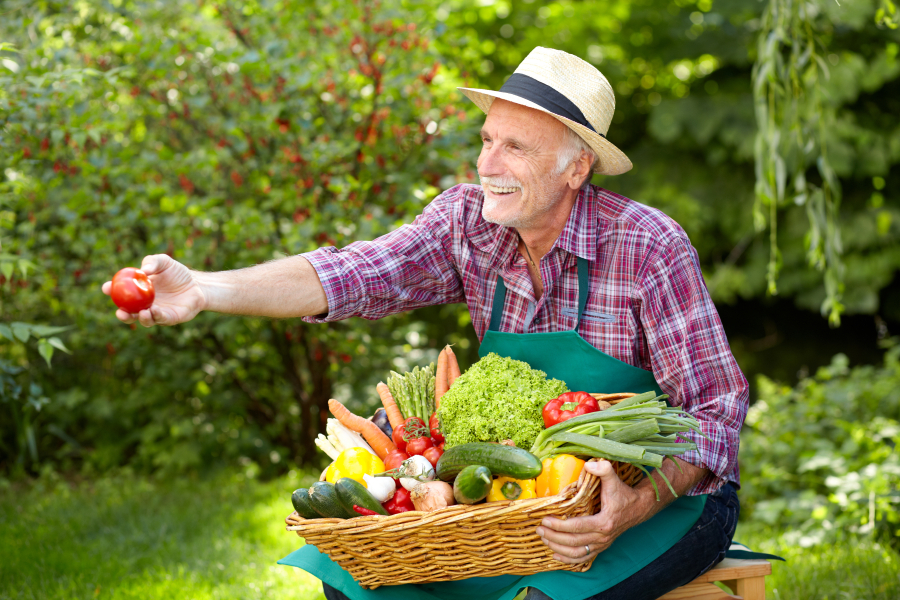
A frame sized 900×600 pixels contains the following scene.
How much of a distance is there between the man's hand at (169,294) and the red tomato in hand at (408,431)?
671 millimetres

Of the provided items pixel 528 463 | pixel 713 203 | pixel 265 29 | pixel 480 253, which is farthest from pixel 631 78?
pixel 528 463

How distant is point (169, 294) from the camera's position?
6.36ft

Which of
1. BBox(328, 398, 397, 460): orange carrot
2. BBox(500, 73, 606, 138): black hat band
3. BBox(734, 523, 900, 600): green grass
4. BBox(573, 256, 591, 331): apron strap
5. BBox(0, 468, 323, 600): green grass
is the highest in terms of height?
BBox(500, 73, 606, 138): black hat band

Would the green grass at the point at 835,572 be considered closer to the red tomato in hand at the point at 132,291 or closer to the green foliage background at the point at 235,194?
the green foliage background at the point at 235,194

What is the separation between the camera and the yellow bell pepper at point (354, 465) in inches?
82.0

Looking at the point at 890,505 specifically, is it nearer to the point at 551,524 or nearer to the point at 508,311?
the point at 508,311

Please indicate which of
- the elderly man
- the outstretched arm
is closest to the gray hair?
the elderly man

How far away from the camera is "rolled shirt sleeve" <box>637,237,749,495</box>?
7.02 feet

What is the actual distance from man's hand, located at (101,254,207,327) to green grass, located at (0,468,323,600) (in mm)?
1636

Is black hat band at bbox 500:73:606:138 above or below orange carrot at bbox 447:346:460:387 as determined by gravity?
above

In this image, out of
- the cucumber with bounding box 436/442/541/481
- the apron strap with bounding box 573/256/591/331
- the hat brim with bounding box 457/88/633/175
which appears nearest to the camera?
the cucumber with bounding box 436/442/541/481

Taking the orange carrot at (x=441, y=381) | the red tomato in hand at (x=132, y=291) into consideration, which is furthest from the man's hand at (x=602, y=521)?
the red tomato in hand at (x=132, y=291)

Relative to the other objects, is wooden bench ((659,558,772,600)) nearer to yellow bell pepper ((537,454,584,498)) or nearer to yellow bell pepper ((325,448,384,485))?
yellow bell pepper ((537,454,584,498))

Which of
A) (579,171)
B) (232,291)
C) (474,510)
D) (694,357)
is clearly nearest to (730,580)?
(694,357)
